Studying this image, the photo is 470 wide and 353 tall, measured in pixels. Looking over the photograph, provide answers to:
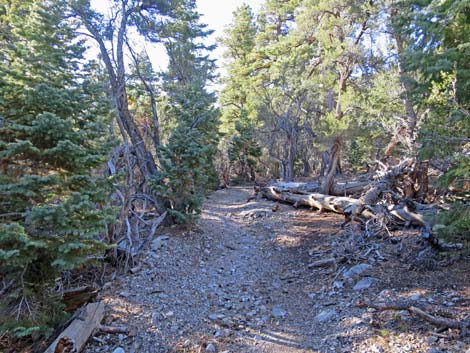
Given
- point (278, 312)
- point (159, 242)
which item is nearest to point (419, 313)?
point (278, 312)

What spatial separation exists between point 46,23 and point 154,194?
16.0 ft

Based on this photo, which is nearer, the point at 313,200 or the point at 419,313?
the point at 419,313

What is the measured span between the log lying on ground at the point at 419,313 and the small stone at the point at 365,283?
0.62m

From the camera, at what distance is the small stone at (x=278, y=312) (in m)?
4.84

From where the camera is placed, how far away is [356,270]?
5.70 meters

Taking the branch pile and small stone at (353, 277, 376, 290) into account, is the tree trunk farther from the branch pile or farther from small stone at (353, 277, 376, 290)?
small stone at (353, 277, 376, 290)

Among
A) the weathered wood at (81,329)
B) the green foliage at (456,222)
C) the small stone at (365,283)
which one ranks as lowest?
the small stone at (365,283)

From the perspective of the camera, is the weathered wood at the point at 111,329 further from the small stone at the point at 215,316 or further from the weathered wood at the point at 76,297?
the small stone at the point at 215,316

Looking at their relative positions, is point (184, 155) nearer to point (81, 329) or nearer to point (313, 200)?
point (81, 329)

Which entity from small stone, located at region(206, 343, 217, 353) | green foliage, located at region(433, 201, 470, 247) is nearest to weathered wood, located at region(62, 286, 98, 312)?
small stone, located at region(206, 343, 217, 353)

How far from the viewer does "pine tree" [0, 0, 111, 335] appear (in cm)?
344

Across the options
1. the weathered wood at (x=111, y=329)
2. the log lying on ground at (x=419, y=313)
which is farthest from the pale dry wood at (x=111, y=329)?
the log lying on ground at (x=419, y=313)

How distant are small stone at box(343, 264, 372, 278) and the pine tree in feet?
14.4

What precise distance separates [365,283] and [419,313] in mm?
1384
